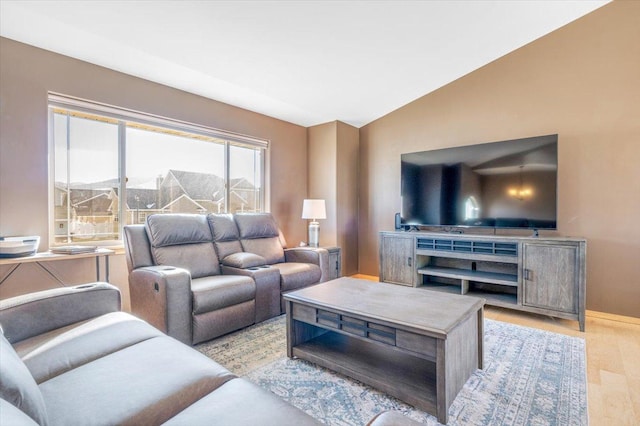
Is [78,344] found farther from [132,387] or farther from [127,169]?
[127,169]

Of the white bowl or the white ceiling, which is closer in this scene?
the white bowl

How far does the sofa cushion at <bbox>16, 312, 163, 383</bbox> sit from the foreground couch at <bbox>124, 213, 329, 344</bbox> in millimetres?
612

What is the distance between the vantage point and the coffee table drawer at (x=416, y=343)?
1543mm

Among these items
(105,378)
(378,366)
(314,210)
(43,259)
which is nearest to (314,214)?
(314,210)

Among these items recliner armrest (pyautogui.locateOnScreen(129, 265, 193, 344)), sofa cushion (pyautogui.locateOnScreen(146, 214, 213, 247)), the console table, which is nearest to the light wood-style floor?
recliner armrest (pyautogui.locateOnScreen(129, 265, 193, 344))

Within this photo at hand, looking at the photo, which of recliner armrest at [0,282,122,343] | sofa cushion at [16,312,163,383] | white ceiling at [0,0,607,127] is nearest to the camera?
sofa cushion at [16,312,163,383]

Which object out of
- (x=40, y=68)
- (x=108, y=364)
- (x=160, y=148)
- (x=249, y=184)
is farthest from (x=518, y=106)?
(x=40, y=68)

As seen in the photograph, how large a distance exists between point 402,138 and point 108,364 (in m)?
4.01

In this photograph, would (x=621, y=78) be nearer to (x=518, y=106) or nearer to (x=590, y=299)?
(x=518, y=106)

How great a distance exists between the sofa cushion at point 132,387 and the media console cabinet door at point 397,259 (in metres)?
2.89

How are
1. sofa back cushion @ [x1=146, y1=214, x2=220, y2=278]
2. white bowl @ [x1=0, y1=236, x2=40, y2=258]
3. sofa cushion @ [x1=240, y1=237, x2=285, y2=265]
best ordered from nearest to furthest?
white bowl @ [x1=0, y1=236, x2=40, y2=258]
sofa back cushion @ [x1=146, y1=214, x2=220, y2=278]
sofa cushion @ [x1=240, y1=237, x2=285, y2=265]

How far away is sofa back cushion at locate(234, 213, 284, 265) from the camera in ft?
11.1

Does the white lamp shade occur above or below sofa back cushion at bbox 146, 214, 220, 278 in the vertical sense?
above

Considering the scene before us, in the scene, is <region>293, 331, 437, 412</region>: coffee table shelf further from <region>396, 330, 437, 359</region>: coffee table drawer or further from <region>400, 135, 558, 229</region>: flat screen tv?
<region>400, 135, 558, 229</region>: flat screen tv
